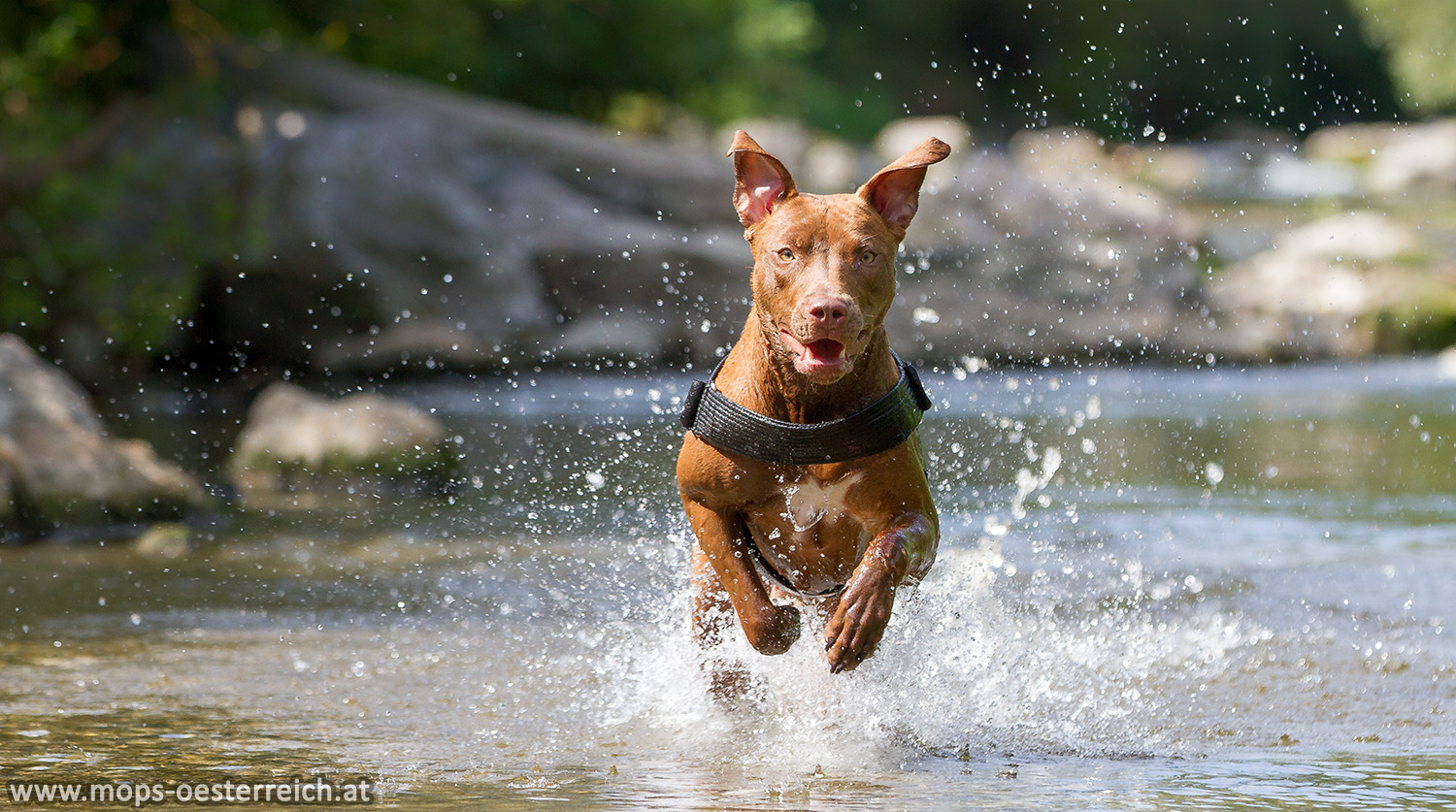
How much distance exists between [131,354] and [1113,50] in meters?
43.9

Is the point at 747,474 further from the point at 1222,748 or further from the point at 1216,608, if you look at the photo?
the point at 1216,608

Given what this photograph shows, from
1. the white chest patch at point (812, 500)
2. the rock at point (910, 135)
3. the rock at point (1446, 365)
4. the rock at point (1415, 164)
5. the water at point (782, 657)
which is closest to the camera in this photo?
the water at point (782, 657)

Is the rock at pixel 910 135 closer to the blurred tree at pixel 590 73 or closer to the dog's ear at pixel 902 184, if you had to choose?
the blurred tree at pixel 590 73

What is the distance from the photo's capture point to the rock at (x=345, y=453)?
10930 mm

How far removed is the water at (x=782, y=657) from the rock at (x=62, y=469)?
437mm

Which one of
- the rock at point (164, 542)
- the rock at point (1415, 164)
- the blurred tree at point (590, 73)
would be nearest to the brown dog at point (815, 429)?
the blurred tree at point (590, 73)

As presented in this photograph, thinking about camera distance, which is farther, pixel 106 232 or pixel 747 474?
pixel 106 232

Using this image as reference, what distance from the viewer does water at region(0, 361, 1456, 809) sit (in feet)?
16.2

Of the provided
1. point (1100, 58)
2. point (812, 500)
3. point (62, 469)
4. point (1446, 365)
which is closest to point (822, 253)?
point (812, 500)

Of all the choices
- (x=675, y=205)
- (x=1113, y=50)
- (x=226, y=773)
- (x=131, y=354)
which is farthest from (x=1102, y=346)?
(x=1113, y=50)

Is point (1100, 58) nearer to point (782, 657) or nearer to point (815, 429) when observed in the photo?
point (782, 657)

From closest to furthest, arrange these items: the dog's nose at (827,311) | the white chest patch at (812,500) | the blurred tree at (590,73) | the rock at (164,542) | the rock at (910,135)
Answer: the dog's nose at (827,311) < the white chest patch at (812,500) < the rock at (164,542) < the blurred tree at (590,73) < the rock at (910,135)

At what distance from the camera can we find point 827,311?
4621 mm

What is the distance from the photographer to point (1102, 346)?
1769 cm
